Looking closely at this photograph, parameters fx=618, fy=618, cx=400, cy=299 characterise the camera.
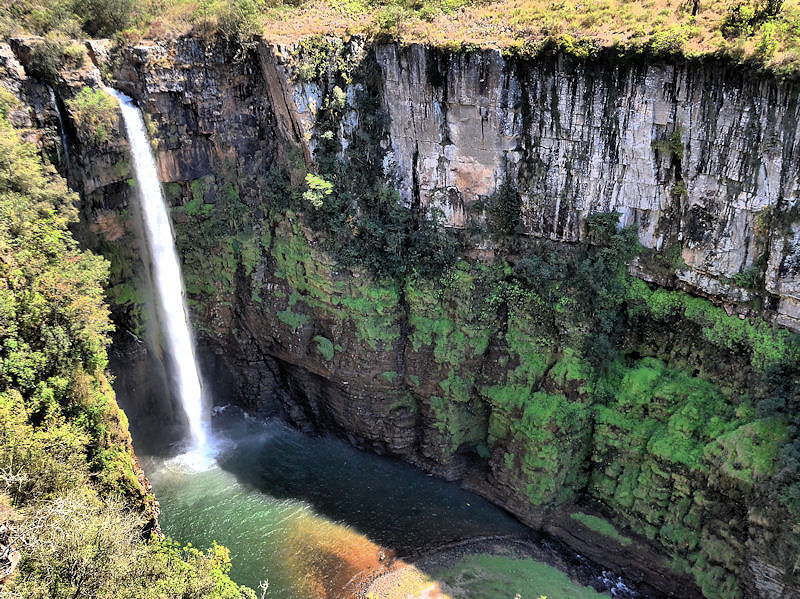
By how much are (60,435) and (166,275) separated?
1001cm

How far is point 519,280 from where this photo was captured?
→ 19.9m

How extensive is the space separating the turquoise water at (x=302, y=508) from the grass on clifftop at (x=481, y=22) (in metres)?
14.3

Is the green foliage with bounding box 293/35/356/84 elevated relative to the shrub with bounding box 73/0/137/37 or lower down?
lower down

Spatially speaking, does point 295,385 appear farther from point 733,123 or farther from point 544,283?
point 733,123

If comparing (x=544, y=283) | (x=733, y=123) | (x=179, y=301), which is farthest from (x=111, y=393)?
(x=733, y=123)

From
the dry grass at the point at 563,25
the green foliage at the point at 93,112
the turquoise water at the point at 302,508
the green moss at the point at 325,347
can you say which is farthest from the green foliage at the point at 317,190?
the turquoise water at the point at 302,508

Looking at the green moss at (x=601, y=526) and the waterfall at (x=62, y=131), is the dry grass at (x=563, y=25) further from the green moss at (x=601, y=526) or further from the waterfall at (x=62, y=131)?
the green moss at (x=601, y=526)

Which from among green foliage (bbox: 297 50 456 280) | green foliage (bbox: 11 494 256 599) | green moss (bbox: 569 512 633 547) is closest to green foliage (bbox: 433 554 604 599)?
green moss (bbox: 569 512 633 547)

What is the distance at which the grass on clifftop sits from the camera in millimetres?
14664

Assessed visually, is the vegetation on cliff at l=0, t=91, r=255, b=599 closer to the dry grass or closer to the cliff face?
the cliff face

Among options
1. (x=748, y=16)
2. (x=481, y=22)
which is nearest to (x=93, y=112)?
(x=481, y=22)

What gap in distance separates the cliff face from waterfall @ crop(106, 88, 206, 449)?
1.71 ft

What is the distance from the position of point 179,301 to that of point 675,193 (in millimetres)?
17200

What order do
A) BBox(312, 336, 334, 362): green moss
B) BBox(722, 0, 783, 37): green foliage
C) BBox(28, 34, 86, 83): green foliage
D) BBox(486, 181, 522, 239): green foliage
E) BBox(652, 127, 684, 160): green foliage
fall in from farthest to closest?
BBox(312, 336, 334, 362): green moss < BBox(486, 181, 522, 239): green foliage < BBox(28, 34, 86, 83): green foliage < BBox(652, 127, 684, 160): green foliage < BBox(722, 0, 783, 37): green foliage
